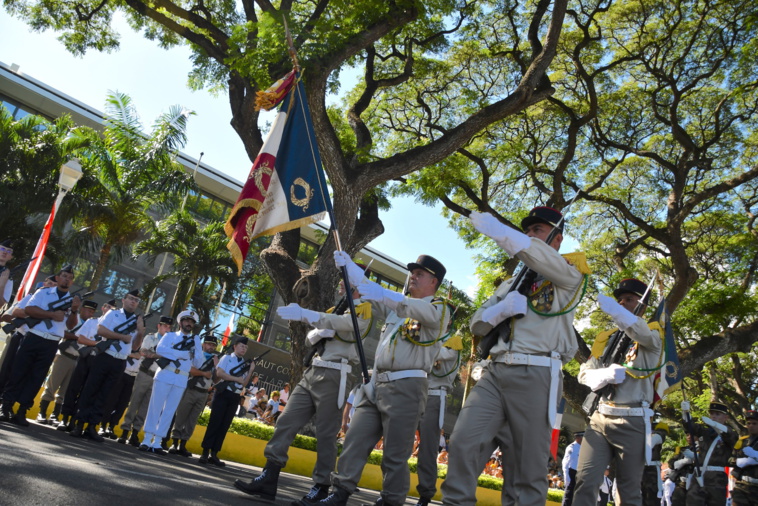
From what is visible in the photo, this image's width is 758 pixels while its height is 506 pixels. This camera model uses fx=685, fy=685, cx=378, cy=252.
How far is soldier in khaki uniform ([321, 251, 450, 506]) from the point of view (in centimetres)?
515

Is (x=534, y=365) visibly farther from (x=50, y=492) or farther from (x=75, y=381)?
(x=75, y=381)

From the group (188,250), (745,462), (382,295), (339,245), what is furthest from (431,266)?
(188,250)

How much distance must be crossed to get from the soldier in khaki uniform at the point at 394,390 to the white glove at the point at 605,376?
1.43 m

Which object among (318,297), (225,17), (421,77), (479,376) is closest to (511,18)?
(421,77)

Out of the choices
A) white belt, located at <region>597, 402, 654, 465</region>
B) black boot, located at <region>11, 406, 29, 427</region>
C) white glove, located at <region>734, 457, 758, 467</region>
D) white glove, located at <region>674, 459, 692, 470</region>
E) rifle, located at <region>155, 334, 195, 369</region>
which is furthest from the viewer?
white glove, located at <region>674, 459, 692, 470</region>

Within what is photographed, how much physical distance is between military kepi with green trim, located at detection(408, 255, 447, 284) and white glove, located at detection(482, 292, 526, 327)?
1476 mm

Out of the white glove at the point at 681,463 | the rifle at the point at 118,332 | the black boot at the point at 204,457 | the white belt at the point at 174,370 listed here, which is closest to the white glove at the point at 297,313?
the rifle at the point at 118,332

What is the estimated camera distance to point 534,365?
13.8ft

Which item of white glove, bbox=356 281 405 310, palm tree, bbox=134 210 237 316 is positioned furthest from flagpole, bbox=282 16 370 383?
palm tree, bbox=134 210 237 316

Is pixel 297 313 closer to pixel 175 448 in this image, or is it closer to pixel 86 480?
pixel 86 480

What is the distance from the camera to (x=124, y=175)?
18672mm

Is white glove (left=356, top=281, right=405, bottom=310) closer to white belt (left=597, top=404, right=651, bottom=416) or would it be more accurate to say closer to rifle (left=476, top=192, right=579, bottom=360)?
rifle (left=476, top=192, right=579, bottom=360)

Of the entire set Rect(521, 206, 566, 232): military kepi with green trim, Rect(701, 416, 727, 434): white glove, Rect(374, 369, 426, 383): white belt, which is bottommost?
Rect(374, 369, 426, 383): white belt

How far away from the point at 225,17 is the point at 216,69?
1.32 meters
